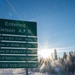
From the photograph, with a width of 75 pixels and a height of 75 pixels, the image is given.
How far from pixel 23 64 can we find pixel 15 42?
1.27 meters

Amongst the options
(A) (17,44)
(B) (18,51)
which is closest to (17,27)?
(A) (17,44)

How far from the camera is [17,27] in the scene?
955 cm

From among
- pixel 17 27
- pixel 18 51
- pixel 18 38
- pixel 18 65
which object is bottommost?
pixel 18 65

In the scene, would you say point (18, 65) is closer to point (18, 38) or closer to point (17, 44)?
point (17, 44)

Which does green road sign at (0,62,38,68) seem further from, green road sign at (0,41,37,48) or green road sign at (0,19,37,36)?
green road sign at (0,19,37,36)

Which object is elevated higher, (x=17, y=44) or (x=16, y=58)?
(x=17, y=44)

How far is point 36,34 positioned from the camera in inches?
388

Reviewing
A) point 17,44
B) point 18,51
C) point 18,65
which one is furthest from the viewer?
point 17,44

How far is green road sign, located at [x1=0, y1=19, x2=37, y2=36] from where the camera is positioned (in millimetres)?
9367

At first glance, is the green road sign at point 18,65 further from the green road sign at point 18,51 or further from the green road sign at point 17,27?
the green road sign at point 17,27

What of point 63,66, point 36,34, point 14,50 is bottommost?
point 63,66

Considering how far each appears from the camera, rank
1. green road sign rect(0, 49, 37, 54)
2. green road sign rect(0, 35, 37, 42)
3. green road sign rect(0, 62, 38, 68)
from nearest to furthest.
Answer: green road sign rect(0, 62, 38, 68) → green road sign rect(0, 49, 37, 54) → green road sign rect(0, 35, 37, 42)

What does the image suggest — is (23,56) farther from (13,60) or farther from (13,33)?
(13,33)

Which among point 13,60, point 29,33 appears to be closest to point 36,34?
point 29,33
